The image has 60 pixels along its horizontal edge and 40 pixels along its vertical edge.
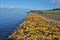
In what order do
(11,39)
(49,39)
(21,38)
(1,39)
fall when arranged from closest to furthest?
(49,39) < (21,38) < (11,39) < (1,39)

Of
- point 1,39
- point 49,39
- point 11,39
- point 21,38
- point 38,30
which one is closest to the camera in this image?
point 49,39

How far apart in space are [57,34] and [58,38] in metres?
1.49

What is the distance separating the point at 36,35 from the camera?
18703 mm

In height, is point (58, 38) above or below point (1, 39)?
above

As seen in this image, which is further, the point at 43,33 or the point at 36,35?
the point at 43,33

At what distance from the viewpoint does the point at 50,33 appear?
1997 centimetres

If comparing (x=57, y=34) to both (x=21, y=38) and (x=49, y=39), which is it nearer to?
(x=49, y=39)

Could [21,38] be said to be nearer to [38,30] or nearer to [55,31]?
[38,30]

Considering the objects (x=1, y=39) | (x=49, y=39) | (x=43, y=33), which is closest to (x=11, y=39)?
(x=1, y=39)

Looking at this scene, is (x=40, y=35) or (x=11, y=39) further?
(x=11, y=39)

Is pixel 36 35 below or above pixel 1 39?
above

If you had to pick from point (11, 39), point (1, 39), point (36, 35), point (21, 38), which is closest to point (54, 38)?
point (36, 35)

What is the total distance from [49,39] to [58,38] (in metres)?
0.85

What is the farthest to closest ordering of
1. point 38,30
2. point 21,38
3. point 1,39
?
1. point 1,39
2. point 38,30
3. point 21,38
